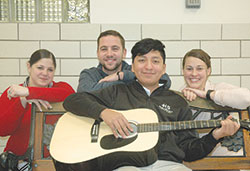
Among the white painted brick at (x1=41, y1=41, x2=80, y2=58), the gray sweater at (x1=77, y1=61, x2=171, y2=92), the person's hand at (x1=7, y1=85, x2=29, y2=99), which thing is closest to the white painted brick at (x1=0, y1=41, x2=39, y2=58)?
the white painted brick at (x1=41, y1=41, x2=80, y2=58)

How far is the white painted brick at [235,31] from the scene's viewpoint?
8.08 feet

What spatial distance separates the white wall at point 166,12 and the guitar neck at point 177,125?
4.10ft

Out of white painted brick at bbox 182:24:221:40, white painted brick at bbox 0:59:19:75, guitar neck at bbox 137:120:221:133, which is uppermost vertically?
white painted brick at bbox 182:24:221:40

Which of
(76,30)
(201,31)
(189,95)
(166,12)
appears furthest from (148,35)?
(189,95)

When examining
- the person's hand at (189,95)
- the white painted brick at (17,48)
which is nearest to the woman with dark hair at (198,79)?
Answer: the person's hand at (189,95)

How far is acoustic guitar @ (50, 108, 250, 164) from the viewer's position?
1.35m

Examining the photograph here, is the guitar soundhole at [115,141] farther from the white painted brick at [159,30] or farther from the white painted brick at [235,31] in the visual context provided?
the white painted brick at [235,31]

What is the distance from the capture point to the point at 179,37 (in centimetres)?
245

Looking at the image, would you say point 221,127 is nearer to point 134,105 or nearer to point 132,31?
point 134,105

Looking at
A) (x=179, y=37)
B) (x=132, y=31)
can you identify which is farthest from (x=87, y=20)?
(x=179, y=37)

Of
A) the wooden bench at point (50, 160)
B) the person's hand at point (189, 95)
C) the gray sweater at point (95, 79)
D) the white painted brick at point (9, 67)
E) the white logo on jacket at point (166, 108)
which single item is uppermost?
the white painted brick at point (9, 67)

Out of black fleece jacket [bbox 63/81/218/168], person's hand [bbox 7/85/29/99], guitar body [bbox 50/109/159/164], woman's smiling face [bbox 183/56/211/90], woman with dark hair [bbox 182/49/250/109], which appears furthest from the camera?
woman's smiling face [bbox 183/56/211/90]

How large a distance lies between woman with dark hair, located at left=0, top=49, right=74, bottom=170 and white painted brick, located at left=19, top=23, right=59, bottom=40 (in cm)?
49

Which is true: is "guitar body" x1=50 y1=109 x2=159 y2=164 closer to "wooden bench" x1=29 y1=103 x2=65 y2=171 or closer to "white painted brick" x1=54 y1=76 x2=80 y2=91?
"wooden bench" x1=29 y1=103 x2=65 y2=171
